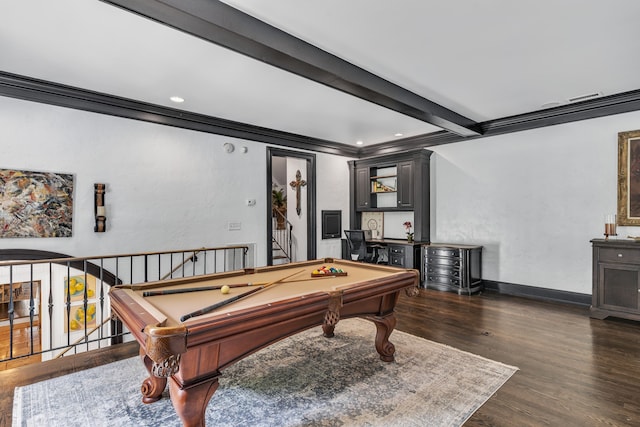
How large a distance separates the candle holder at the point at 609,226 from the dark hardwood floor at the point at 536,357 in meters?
1.01

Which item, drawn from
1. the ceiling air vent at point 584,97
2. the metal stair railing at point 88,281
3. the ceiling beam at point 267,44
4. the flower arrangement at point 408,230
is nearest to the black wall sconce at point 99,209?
the metal stair railing at point 88,281

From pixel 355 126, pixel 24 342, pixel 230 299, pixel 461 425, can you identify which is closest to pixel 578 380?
pixel 461 425

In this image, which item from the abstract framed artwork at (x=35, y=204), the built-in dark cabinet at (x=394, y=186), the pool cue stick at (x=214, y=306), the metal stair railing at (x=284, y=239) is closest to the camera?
the pool cue stick at (x=214, y=306)

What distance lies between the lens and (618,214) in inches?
163

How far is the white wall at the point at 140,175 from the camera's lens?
363 cm

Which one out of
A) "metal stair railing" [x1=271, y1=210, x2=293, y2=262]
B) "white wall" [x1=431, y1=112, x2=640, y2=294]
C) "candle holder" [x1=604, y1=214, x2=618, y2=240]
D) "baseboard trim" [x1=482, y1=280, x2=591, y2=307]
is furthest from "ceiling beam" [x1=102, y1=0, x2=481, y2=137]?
"metal stair railing" [x1=271, y1=210, x2=293, y2=262]

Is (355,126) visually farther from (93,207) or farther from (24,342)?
(24,342)

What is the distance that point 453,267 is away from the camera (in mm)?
5254

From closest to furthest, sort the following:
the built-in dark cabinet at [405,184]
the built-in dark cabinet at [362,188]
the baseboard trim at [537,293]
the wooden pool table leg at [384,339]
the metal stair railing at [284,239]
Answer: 1. the wooden pool table leg at [384,339]
2. the baseboard trim at [537,293]
3. the built-in dark cabinet at [405,184]
4. the built-in dark cabinet at [362,188]
5. the metal stair railing at [284,239]

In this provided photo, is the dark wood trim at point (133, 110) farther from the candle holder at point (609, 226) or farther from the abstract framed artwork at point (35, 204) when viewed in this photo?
the candle holder at point (609, 226)

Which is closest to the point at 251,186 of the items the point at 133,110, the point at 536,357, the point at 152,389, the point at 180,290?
the point at 133,110

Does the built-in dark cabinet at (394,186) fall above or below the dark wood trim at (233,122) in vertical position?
below

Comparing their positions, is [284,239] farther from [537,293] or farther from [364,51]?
[364,51]

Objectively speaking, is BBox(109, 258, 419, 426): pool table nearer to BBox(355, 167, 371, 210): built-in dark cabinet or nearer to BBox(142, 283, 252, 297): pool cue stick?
BBox(142, 283, 252, 297): pool cue stick
